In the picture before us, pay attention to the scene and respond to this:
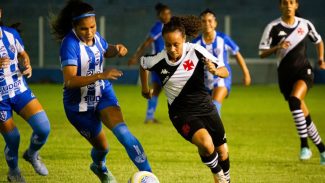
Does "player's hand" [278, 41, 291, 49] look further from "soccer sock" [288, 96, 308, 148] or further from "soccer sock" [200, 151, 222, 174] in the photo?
"soccer sock" [200, 151, 222, 174]

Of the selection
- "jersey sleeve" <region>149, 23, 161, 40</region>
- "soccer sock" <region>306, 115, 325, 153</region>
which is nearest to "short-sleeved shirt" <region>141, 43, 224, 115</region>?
"soccer sock" <region>306, 115, 325, 153</region>

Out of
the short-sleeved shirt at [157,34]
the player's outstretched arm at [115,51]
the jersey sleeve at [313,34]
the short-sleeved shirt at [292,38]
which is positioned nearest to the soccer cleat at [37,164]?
the player's outstretched arm at [115,51]

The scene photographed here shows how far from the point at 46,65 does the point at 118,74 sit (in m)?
19.1

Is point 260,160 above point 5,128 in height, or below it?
below

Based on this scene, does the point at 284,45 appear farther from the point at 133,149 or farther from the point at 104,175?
the point at 133,149

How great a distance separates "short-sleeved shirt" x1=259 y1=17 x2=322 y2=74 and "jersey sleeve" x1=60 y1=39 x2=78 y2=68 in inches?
137

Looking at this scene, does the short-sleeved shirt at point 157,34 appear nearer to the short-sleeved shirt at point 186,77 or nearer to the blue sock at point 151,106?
the blue sock at point 151,106

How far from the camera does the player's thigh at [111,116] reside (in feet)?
24.4

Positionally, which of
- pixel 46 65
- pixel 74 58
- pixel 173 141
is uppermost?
pixel 74 58

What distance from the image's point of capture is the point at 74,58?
7.35 m

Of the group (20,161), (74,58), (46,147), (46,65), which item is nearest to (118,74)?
(74,58)

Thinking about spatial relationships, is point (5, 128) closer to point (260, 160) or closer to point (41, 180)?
point (41, 180)

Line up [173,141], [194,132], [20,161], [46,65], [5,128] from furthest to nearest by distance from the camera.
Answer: [46,65]
[173,141]
[20,161]
[5,128]
[194,132]

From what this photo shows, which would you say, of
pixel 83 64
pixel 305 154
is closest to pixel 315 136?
pixel 305 154
